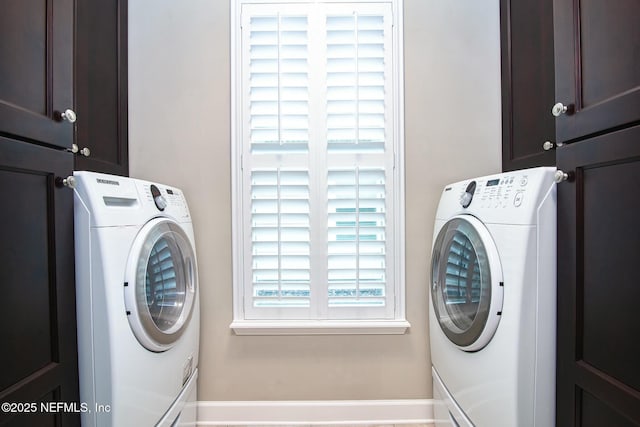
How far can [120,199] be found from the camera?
1.13m

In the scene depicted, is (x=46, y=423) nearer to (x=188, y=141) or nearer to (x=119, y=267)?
(x=119, y=267)

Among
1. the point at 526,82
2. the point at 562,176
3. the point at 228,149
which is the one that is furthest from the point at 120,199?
the point at 526,82

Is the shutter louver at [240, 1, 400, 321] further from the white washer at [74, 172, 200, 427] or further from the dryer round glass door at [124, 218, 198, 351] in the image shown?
the white washer at [74, 172, 200, 427]

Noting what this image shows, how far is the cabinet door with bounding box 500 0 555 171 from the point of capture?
1354 millimetres

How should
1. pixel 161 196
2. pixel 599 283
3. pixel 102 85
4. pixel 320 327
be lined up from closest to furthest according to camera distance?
pixel 599 283 < pixel 161 196 < pixel 102 85 < pixel 320 327

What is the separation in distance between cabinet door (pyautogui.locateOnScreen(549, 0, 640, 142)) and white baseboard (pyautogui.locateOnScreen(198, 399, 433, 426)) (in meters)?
1.43

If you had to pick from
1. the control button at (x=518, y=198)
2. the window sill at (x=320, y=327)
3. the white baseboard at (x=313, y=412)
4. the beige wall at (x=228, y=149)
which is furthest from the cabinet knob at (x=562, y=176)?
the white baseboard at (x=313, y=412)

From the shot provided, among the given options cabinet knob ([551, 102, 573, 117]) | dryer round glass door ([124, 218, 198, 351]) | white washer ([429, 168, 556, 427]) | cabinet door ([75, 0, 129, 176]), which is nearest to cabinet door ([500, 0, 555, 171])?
cabinet knob ([551, 102, 573, 117])

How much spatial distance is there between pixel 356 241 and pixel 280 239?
0.39 meters

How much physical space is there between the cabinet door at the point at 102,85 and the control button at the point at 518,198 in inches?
62.8

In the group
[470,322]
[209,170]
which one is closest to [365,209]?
[470,322]

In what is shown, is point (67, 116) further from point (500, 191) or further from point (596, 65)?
point (596, 65)

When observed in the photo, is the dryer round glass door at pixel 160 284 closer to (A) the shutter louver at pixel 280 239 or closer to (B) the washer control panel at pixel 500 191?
(A) the shutter louver at pixel 280 239

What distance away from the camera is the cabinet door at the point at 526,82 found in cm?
135
